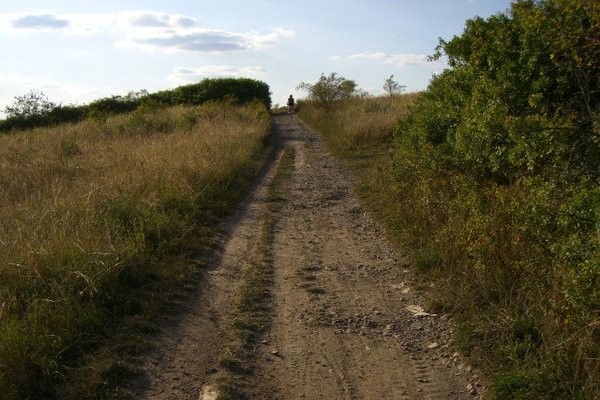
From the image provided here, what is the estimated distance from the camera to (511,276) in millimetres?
5219

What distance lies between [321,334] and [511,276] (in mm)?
1868

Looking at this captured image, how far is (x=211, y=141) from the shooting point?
15.2m

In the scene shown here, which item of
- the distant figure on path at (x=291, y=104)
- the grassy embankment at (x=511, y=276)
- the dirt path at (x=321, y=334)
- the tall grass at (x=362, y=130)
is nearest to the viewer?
the grassy embankment at (x=511, y=276)

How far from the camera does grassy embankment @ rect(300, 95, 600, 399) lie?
392cm

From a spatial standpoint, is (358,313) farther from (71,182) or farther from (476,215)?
(71,182)

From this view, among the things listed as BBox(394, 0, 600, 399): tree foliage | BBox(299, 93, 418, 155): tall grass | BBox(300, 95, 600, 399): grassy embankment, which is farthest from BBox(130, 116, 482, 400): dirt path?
BBox(299, 93, 418, 155): tall grass

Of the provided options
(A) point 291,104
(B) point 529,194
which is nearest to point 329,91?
(A) point 291,104

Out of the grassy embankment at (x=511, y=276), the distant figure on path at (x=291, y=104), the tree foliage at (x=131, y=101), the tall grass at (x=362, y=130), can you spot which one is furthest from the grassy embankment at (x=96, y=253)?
the distant figure on path at (x=291, y=104)

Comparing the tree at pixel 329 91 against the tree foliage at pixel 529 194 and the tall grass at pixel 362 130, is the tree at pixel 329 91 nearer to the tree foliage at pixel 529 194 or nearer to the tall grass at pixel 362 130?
the tall grass at pixel 362 130

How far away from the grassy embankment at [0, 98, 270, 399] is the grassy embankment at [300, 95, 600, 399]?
113 inches

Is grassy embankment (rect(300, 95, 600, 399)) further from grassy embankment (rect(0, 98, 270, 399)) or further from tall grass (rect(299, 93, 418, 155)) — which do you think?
tall grass (rect(299, 93, 418, 155))

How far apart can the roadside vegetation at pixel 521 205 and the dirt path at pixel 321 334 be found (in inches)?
13.9

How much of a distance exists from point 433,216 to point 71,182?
6304 millimetres

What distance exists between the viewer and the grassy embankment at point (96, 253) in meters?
4.27
